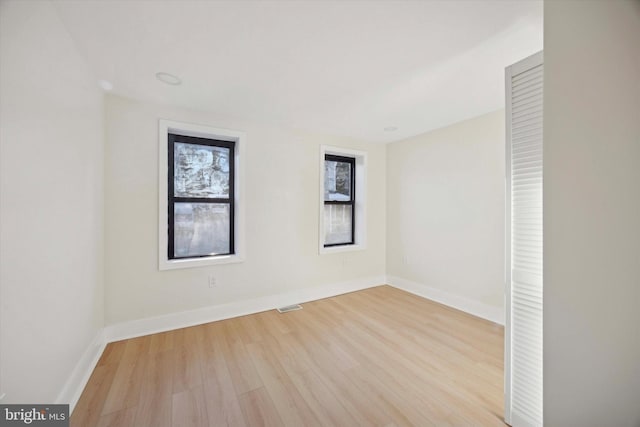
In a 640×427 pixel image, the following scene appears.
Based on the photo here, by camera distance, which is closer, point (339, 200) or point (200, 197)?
point (200, 197)

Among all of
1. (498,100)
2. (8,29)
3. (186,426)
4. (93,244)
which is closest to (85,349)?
(93,244)

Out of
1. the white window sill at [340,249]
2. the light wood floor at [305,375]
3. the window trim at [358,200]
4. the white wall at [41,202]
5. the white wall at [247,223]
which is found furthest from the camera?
the window trim at [358,200]

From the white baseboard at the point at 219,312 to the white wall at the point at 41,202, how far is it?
58cm

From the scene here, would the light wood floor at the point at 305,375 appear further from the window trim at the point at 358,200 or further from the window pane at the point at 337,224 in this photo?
the window pane at the point at 337,224

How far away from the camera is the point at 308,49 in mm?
1653

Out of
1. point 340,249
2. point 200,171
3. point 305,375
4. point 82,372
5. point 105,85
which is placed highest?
point 105,85

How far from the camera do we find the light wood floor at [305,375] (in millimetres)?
1458

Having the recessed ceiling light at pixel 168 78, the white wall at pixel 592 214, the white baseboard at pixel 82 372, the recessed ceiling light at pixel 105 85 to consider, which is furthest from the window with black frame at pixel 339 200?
the white wall at pixel 592 214

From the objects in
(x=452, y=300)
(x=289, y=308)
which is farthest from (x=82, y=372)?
(x=452, y=300)

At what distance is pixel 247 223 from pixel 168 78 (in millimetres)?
1619

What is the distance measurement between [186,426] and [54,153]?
67.8 inches

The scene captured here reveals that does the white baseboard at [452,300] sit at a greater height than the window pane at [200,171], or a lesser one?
lesser

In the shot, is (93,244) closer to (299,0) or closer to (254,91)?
(254,91)

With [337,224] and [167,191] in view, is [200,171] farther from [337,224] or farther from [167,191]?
[337,224]
